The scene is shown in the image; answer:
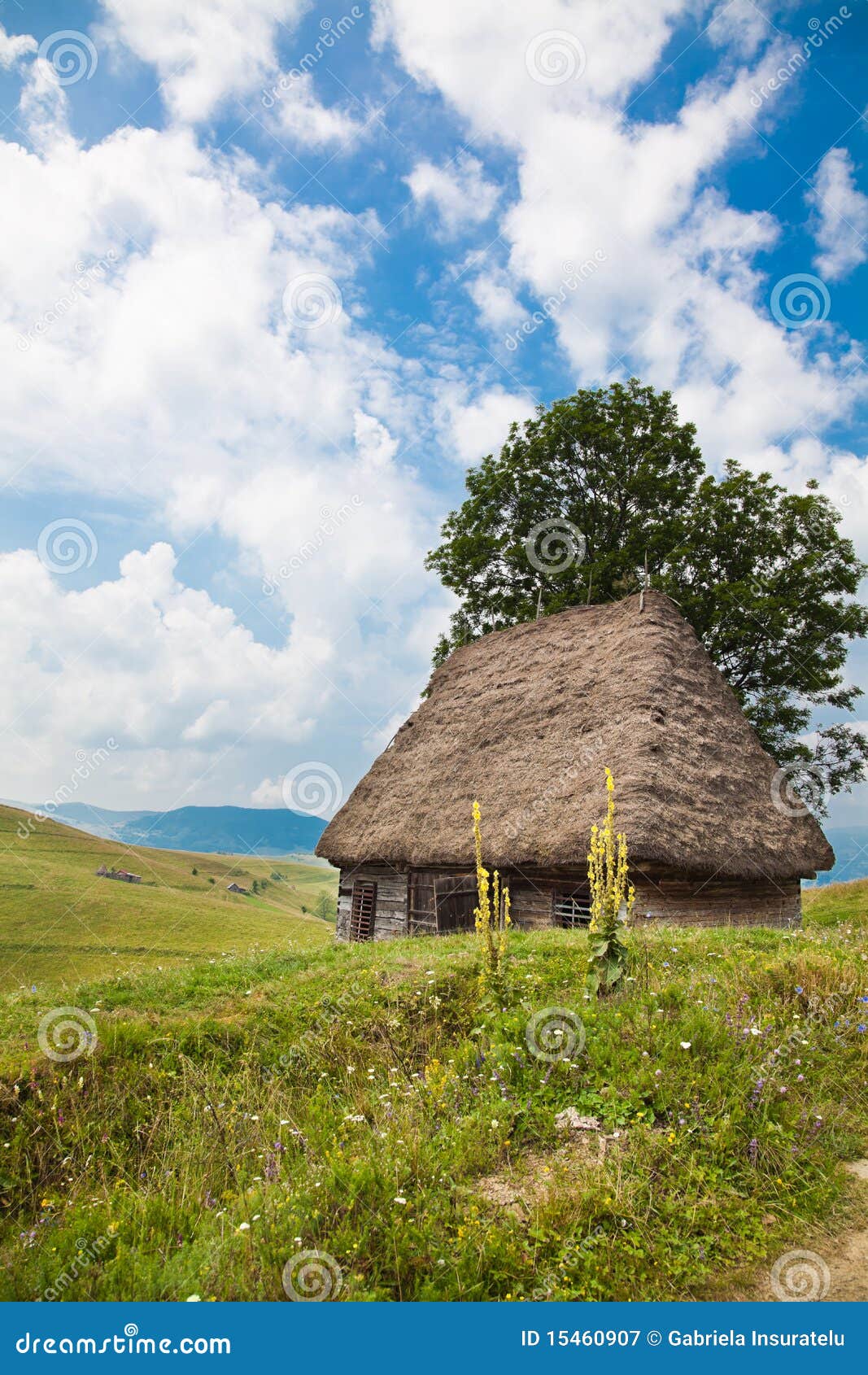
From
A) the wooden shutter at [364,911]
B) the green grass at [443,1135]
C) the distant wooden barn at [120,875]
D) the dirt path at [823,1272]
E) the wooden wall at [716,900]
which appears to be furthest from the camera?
the distant wooden barn at [120,875]

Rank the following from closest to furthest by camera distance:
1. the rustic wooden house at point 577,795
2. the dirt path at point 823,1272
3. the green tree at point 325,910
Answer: the dirt path at point 823,1272, the rustic wooden house at point 577,795, the green tree at point 325,910

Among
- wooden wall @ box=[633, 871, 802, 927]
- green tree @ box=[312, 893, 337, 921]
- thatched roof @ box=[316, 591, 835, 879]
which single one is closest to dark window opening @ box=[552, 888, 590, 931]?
thatched roof @ box=[316, 591, 835, 879]

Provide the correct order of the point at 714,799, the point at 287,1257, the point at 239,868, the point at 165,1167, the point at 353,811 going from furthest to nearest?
the point at 239,868 < the point at 353,811 < the point at 714,799 < the point at 165,1167 < the point at 287,1257

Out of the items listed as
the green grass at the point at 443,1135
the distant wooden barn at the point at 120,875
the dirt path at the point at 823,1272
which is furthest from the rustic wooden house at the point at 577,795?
the distant wooden barn at the point at 120,875

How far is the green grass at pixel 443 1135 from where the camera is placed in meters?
3.56

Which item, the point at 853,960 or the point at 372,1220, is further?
the point at 853,960

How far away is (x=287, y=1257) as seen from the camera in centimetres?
352

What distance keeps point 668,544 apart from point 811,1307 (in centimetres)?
1973

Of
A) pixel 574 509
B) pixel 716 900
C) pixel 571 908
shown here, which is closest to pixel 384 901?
pixel 571 908

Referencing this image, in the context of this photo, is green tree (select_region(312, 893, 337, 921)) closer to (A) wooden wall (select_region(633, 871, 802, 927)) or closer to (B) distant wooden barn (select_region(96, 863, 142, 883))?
(B) distant wooden barn (select_region(96, 863, 142, 883))

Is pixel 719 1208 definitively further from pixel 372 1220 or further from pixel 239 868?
pixel 239 868

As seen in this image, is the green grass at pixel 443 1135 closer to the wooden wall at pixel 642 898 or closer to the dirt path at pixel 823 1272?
the dirt path at pixel 823 1272

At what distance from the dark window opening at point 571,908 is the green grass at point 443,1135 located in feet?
16.7

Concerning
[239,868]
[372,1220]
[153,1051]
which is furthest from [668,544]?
[239,868]
